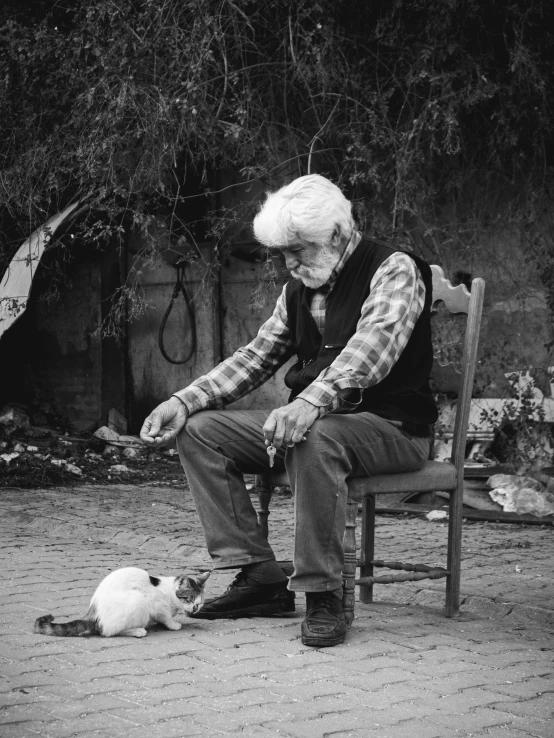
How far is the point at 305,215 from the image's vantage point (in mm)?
3760

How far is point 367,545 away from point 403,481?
0.58m

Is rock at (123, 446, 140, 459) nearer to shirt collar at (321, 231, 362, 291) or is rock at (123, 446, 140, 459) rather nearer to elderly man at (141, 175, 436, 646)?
elderly man at (141, 175, 436, 646)

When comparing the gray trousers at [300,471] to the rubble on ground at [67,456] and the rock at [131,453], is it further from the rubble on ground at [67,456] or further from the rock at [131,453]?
the rock at [131,453]

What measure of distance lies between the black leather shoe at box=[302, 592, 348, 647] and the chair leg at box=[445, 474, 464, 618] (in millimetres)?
660

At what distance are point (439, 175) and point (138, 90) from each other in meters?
2.53

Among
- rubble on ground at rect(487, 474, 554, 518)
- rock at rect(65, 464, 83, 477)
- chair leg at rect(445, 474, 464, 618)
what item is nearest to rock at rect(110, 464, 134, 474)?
rock at rect(65, 464, 83, 477)

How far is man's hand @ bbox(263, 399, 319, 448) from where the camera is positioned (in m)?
3.38

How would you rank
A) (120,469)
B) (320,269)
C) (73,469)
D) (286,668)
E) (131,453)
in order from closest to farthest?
(286,668) < (320,269) < (73,469) < (120,469) < (131,453)

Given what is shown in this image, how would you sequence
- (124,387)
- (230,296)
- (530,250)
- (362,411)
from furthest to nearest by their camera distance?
(124,387), (230,296), (530,250), (362,411)

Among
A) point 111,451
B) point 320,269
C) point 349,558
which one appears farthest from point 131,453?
point 349,558

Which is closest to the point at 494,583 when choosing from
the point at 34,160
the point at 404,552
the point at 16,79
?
the point at 404,552

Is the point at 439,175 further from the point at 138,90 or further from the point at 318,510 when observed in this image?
the point at 318,510

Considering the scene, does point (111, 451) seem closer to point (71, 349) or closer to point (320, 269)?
point (71, 349)

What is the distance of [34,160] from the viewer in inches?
327
